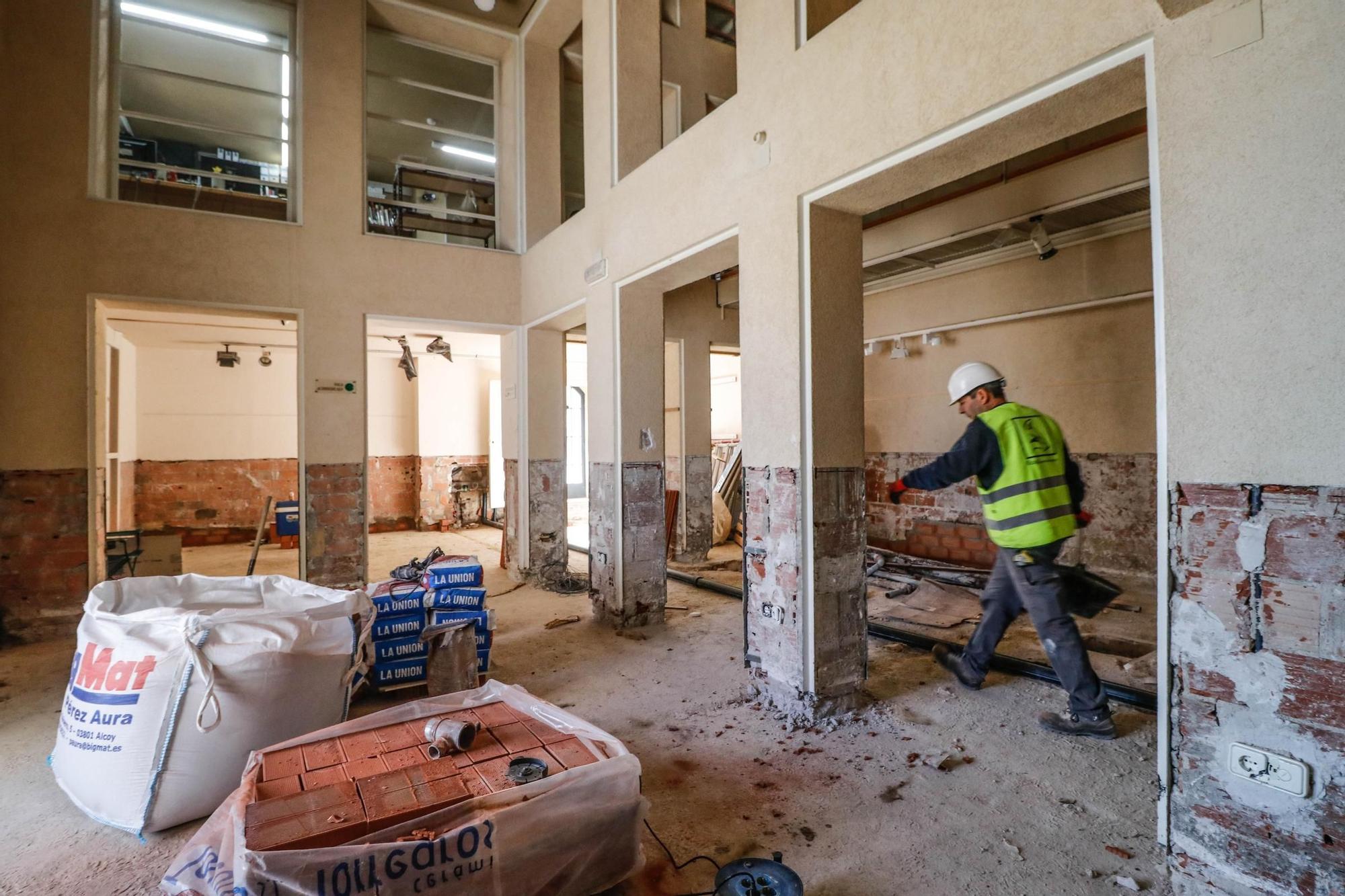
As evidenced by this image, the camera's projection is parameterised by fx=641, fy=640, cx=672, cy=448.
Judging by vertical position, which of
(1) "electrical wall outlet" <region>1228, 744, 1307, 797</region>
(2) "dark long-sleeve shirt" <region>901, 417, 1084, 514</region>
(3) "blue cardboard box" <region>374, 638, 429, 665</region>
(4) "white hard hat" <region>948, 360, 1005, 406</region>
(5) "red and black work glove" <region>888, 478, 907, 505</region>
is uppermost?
(4) "white hard hat" <region>948, 360, 1005, 406</region>

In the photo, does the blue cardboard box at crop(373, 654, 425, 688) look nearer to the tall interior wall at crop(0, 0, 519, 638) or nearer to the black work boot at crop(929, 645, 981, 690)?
the tall interior wall at crop(0, 0, 519, 638)

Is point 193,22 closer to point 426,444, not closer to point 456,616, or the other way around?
point 456,616

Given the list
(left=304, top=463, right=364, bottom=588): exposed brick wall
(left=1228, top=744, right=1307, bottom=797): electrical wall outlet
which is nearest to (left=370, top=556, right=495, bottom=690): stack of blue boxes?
(left=304, top=463, right=364, bottom=588): exposed brick wall

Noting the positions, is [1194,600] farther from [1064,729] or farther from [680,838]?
[680,838]

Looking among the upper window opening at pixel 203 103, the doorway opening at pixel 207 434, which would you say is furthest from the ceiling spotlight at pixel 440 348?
the upper window opening at pixel 203 103

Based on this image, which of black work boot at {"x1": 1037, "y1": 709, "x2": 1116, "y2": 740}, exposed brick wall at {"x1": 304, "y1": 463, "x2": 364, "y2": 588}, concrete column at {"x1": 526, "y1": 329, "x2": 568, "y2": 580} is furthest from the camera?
concrete column at {"x1": 526, "y1": 329, "x2": 568, "y2": 580}

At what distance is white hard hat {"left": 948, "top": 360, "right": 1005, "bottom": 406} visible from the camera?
298cm

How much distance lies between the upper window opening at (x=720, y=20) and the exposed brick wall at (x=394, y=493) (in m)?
7.27

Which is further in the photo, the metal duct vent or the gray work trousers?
the metal duct vent

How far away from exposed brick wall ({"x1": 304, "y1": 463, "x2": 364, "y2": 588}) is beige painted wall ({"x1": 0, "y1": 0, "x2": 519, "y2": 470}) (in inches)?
5.8

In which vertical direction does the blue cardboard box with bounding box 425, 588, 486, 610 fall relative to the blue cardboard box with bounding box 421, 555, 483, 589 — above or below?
below

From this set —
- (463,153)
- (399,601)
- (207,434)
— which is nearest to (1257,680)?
(399,601)

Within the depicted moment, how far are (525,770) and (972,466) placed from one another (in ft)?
7.05

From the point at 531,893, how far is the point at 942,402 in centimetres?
571
